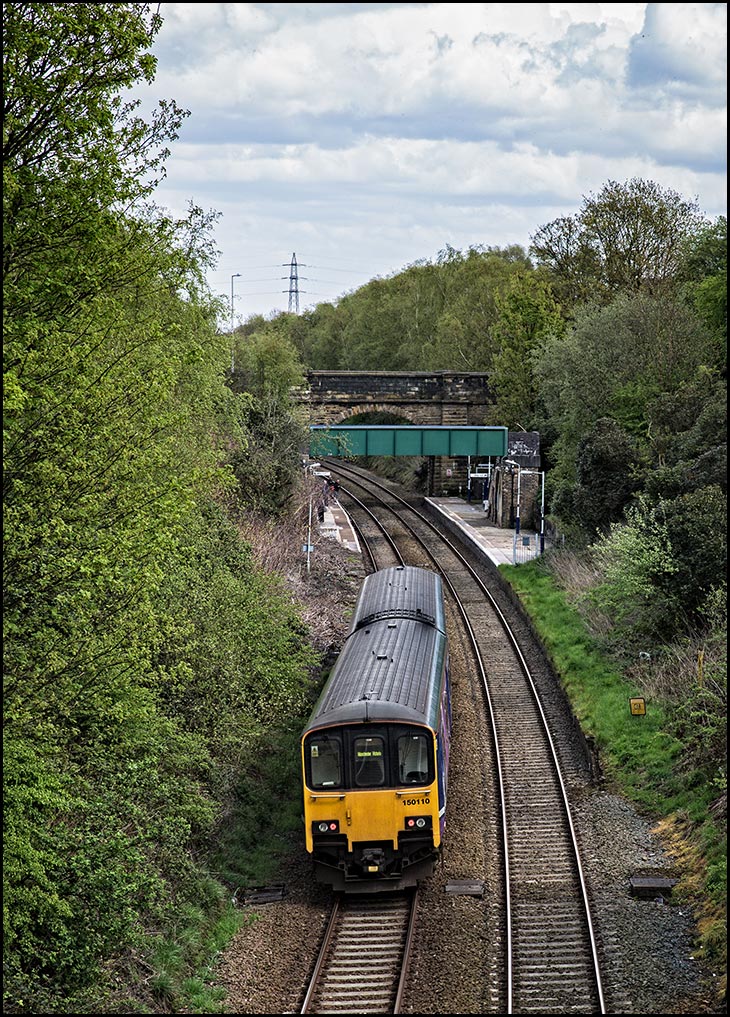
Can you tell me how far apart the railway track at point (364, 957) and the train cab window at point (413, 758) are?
5.33 ft

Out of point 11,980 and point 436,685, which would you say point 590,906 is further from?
point 11,980

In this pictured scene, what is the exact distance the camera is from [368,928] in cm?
1309

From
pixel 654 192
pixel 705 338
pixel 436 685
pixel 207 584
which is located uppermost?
pixel 654 192

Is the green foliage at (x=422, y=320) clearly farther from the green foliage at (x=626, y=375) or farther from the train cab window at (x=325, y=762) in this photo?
the train cab window at (x=325, y=762)

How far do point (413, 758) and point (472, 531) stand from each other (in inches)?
1072

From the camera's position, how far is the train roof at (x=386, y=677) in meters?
13.7

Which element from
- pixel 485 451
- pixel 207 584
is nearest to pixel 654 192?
pixel 485 451

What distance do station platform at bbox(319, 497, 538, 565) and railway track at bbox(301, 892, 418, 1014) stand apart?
21024mm

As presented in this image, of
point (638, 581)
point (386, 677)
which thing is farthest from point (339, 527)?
point (386, 677)

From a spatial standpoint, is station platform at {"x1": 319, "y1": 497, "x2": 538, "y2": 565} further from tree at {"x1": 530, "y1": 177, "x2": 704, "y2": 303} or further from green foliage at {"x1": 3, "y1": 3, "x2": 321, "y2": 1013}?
green foliage at {"x1": 3, "y1": 3, "x2": 321, "y2": 1013}

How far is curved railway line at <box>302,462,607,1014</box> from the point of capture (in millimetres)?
11641

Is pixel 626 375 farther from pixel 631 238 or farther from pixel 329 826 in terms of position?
pixel 329 826

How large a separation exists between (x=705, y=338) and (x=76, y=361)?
25.8 metres

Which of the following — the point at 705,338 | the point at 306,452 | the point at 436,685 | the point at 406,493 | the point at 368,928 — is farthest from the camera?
the point at 406,493
